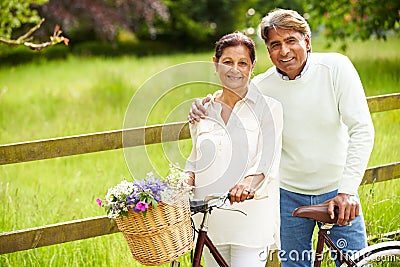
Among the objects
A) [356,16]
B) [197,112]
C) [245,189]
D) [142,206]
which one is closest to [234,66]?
[197,112]

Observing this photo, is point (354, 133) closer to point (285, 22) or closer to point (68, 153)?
point (285, 22)

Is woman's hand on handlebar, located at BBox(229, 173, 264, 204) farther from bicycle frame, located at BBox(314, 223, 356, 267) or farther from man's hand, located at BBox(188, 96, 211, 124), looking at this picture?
bicycle frame, located at BBox(314, 223, 356, 267)

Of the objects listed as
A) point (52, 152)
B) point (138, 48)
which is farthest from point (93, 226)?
point (138, 48)

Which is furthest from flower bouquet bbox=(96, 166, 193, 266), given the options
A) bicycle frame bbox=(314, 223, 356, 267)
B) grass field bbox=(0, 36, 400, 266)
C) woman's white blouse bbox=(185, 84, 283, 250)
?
bicycle frame bbox=(314, 223, 356, 267)

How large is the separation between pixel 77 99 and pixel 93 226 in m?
6.96

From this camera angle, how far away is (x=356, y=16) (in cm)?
977

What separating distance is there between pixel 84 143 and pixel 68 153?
98 millimetres

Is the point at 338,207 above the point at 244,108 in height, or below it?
below

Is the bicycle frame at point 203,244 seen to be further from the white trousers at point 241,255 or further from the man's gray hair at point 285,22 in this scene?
the man's gray hair at point 285,22

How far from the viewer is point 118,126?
8188 millimetres

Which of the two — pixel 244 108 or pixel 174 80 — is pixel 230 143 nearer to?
pixel 244 108

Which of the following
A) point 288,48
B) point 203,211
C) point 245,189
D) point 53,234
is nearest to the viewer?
point 245,189

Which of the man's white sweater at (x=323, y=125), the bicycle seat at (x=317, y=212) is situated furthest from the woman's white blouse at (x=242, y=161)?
the man's white sweater at (x=323, y=125)

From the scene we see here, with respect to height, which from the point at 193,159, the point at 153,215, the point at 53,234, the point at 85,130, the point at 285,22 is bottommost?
the point at 85,130
